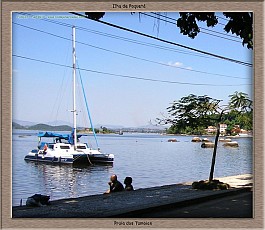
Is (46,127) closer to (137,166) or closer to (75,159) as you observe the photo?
(75,159)

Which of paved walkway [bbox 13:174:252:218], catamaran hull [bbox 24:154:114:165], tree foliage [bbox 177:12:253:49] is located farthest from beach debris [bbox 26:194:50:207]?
tree foliage [bbox 177:12:253:49]

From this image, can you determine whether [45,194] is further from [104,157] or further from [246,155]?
[246,155]

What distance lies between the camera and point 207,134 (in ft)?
17.3

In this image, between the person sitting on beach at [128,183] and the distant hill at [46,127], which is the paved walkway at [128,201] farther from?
the distant hill at [46,127]

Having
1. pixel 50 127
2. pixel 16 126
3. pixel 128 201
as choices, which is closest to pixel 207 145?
pixel 128 201

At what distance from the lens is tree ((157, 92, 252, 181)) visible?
5.00 metres

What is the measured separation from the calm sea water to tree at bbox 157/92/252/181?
13 centimetres

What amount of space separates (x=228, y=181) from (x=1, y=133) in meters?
1.84

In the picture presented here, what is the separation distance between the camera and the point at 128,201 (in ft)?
16.2

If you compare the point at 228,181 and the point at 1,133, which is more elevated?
the point at 1,133

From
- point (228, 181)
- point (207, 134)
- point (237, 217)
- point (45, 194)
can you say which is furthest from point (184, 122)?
point (45, 194)

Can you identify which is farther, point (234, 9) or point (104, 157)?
point (104, 157)

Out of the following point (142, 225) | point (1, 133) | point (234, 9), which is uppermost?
point (234, 9)

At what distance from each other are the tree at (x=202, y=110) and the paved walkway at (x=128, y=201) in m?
0.21
